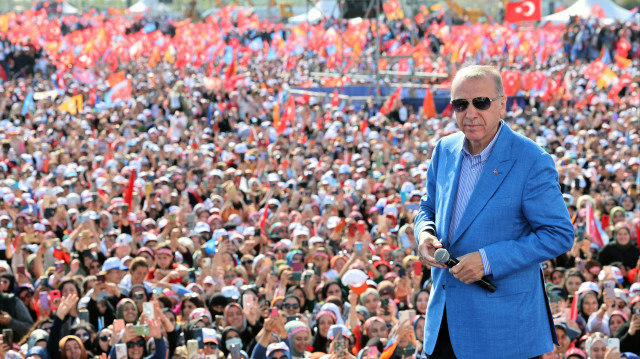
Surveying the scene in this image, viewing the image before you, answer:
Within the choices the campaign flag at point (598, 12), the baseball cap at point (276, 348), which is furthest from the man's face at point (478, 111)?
the campaign flag at point (598, 12)

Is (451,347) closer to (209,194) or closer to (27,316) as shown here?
(27,316)

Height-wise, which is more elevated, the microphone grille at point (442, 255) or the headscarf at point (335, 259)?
the microphone grille at point (442, 255)

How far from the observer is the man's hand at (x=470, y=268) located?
2.52m

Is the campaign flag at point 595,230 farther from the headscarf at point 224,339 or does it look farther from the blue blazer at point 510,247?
the blue blazer at point 510,247

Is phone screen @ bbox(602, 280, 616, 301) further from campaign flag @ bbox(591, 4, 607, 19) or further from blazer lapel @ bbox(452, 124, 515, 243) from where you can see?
campaign flag @ bbox(591, 4, 607, 19)

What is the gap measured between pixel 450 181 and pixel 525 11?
31.4m

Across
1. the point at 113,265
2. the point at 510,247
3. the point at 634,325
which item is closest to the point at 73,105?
the point at 113,265

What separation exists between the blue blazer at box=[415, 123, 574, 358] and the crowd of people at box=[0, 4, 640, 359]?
42 centimetres

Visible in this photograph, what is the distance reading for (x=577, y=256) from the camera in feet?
30.9

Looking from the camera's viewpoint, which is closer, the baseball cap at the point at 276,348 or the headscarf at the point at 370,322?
the baseball cap at the point at 276,348

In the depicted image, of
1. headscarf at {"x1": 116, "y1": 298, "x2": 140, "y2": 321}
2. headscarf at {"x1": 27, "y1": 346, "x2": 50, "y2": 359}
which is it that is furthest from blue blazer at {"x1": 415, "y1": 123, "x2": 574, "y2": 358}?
headscarf at {"x1": 116, "y1": 298, "x2": 140, "y2": 321}

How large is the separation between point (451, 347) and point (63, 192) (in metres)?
10.8

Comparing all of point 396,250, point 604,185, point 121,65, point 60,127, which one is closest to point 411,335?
point 396,250

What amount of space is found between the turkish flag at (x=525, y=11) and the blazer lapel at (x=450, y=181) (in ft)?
101
